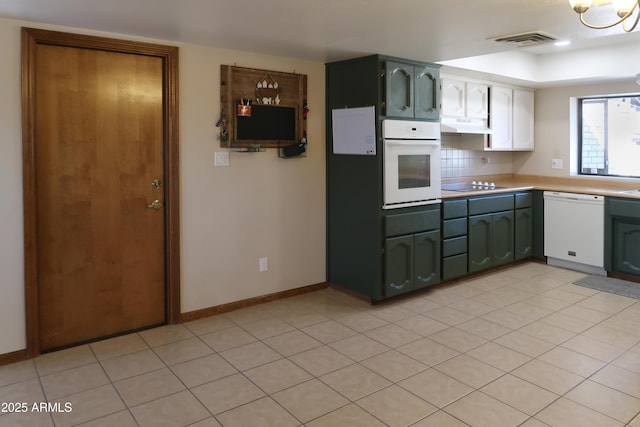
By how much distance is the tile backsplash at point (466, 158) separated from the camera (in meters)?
5.34

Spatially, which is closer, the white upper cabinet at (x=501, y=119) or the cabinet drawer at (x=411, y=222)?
the cabinet drawer at (x=411, y=222)

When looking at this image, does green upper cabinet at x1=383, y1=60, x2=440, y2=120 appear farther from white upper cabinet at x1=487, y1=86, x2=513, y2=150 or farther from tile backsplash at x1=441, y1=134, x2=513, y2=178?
white upper cabinet at x1=487, y1=86, x2=513, y2=150

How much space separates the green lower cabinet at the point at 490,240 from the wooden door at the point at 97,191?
9.50ft

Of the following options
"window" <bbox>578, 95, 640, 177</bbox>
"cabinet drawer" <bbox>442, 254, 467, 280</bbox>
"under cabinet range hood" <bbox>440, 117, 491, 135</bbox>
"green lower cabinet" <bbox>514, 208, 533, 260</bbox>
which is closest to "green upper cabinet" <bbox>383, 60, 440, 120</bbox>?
"under cabinet range hood" <bbox>440, 117, 491, 135</bbox>

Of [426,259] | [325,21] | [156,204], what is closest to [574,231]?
[426,259]

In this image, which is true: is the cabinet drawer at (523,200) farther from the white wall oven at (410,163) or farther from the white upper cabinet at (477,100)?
the white wall oven at (410,163)

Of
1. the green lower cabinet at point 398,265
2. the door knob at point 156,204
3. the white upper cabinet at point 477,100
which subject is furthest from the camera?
the white upper cabinet at point 477,100

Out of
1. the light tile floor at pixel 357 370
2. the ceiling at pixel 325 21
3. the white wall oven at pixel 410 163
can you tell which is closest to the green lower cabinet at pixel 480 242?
Result: the white wall oven at pixel 410 163

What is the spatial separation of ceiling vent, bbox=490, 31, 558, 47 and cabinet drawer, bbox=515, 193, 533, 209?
7.08ft

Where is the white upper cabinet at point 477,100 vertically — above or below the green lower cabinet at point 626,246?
above

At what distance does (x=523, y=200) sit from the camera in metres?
5.25

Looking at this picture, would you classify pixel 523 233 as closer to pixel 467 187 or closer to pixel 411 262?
pixel 467 187

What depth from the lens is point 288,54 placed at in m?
3.85

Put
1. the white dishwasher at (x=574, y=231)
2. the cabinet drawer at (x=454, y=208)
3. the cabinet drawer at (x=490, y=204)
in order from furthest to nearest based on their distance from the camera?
1. the white dishwasher at (x=574, y=231)
2. the cabinet drawer at (x=490, y=204)
3. the cabinet drawer at (x=454, y=208)
